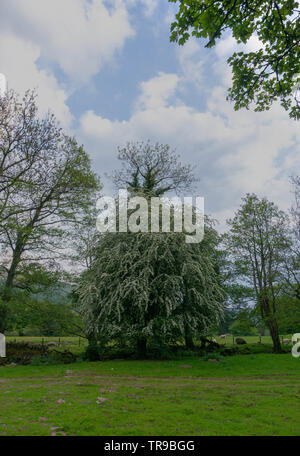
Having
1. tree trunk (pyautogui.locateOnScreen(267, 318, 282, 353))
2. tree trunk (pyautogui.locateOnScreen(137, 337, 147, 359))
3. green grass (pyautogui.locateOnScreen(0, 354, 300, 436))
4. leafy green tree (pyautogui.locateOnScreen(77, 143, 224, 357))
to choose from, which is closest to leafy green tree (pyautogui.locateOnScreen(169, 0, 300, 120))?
green grass (pyautogui.locateOnScreen(0, 354, 300, 436))

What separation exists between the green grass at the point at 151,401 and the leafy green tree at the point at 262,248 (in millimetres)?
8137

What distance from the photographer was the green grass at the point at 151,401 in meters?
6.32

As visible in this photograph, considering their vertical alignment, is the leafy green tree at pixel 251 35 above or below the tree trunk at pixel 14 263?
above

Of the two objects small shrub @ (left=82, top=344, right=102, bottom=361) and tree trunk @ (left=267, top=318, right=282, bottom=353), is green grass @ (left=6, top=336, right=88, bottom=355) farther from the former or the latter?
tree trunk @ (left=267, top=318, right=282, bottom=353)

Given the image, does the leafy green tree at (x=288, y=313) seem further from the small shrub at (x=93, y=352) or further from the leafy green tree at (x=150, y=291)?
the small shrub at (x=93, y=352)

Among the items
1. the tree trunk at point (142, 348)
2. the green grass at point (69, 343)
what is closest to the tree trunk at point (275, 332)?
the tree trunk at point (142, 348)

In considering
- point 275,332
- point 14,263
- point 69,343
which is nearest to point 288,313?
point 275,332

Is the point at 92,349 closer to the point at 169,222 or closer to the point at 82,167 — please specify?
the point at 169,222

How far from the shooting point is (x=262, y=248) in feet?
83.5

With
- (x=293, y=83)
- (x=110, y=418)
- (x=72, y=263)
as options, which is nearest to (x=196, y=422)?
(x=110, y=418)

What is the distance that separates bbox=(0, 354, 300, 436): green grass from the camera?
6.32m

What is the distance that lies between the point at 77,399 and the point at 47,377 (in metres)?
6.13

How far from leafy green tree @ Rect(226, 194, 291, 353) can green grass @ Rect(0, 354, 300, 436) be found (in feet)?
26.7

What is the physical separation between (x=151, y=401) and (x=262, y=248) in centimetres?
1923
